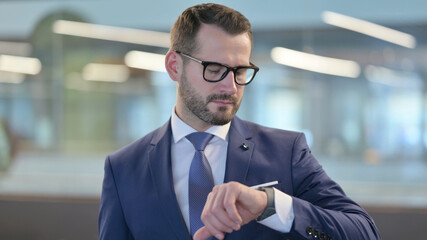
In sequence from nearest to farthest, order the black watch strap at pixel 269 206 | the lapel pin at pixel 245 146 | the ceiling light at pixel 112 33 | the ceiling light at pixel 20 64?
the black watch strap at pixel 269 206 < the lapel pin at pixel 245 146 < the ceiling light at pixel 112 33 < the ceiling light at pixel 20 64

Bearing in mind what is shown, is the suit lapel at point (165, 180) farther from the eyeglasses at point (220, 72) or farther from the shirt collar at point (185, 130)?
the eyeglasses at point (220, 72)

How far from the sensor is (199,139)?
1.62 meters

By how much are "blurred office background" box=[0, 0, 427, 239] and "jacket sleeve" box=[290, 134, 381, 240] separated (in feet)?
9.60

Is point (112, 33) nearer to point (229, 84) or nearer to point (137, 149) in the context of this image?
point (137, 149)

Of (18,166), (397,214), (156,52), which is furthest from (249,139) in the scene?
(18,166)

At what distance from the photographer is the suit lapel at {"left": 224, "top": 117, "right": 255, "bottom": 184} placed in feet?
4.99

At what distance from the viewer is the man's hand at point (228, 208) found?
3.71 ft

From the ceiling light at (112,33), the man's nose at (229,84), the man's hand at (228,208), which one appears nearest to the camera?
the man's hand at (228,208)

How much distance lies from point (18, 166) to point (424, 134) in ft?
12.0

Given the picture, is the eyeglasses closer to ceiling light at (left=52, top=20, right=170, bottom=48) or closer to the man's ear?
the man's ear

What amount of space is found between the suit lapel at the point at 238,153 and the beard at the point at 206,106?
103 millimetres

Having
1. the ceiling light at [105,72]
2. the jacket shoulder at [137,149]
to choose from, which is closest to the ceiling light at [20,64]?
the ceiling light at [105,72]

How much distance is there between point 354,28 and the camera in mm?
4430

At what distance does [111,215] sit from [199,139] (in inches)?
13.3
